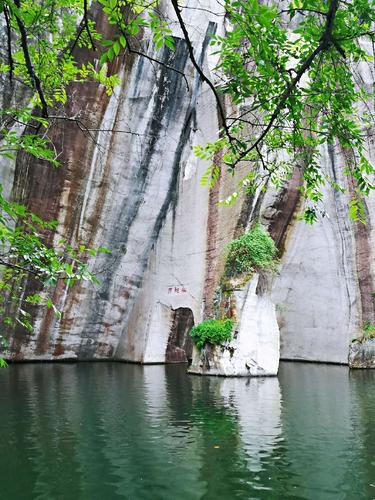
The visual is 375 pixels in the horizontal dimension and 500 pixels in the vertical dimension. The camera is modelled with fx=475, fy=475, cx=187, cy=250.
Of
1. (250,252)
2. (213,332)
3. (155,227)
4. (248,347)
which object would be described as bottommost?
(248,347)

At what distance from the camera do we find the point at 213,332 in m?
12.8

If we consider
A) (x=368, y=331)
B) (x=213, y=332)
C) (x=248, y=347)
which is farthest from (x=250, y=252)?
(x=368, y=331)

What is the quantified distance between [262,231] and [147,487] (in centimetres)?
1017

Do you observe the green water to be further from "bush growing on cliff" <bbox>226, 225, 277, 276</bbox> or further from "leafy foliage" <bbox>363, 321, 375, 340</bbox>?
"leafy foliage" <bbox>363, 321, 375, 340</bbox>

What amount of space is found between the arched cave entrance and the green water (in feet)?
24.8

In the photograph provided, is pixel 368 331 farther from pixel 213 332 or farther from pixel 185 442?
pixel 185 442

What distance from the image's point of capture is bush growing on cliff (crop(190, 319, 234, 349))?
12.7m

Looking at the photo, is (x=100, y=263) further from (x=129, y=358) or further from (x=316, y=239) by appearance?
(x=316, y=239)

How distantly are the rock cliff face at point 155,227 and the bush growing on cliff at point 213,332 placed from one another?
143cm

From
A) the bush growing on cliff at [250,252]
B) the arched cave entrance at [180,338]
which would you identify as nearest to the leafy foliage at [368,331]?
the bush growing on cliff at [250,252]

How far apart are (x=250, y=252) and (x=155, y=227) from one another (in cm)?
586

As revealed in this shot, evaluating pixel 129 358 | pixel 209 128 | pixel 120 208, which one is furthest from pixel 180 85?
pixel 129 358

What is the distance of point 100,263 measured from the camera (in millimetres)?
17562

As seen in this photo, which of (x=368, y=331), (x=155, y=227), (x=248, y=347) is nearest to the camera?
(x=248, y=347)
